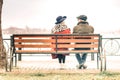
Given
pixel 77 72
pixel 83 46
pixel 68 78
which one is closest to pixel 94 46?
pixel 83 46

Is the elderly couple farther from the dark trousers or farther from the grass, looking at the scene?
the grass

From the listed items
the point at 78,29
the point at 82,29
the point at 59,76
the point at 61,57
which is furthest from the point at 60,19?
the point at 59,76

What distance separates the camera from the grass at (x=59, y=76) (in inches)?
506

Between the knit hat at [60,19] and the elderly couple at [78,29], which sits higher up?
the knit hat at [60,19]

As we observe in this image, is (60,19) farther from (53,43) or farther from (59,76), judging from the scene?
(59,76)

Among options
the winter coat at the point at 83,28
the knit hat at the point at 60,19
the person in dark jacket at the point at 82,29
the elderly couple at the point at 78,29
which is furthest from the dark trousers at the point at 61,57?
the knit hat at the point at 60,19

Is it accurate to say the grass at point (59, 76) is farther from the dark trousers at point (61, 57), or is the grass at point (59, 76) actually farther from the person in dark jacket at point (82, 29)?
the dark trousers at point (61, 57)

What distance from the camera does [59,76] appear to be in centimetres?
1321

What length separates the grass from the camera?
12.8 m

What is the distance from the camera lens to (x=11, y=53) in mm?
14484

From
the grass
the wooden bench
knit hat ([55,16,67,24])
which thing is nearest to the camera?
the grass

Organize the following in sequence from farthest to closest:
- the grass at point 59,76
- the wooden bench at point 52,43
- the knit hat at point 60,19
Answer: the knit hat at point 60,19 < the wooden bench at point 52,43 < the grass at point 59,76

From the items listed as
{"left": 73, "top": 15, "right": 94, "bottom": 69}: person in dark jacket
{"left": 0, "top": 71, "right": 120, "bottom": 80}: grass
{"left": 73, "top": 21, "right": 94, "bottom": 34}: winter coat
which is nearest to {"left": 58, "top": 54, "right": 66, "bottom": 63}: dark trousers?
{"left": 73, "top": 15, "right": 94, "bottom": 69}: person in dark jacket

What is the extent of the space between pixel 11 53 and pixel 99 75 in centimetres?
262
